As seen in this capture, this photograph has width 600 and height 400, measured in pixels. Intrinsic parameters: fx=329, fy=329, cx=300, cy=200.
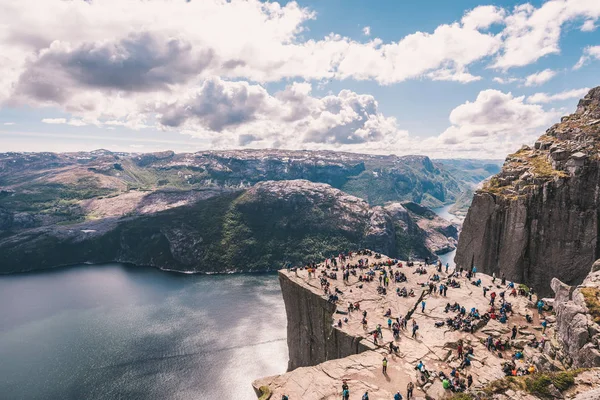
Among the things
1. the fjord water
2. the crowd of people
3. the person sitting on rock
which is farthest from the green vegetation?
the fjord water

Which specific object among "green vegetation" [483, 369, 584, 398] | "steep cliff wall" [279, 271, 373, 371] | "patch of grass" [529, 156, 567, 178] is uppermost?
"patch of grass" [529, 156, 567, 178]

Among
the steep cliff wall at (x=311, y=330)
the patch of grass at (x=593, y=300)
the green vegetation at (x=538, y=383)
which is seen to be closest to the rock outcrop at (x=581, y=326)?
the patch of grass at (x=593, y=300)

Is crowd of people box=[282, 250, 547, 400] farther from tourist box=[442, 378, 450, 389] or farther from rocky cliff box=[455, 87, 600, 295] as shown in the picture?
rocky cliff box=[455, 87, 600, 295]

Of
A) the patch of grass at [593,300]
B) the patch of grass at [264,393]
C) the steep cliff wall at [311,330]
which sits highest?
the patch of grass at [593,300]

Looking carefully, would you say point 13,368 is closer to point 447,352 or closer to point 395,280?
point 395,280

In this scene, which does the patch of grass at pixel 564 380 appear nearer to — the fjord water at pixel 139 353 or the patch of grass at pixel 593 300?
the patch of grass at pixel 593 300

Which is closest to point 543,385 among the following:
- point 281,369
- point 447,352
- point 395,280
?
point 447,352

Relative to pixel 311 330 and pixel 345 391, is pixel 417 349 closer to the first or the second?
pixel 345 391
